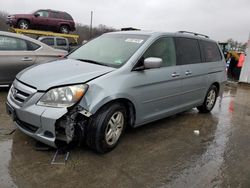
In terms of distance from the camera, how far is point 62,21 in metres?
19.0

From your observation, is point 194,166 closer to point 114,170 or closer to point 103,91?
point 114,170

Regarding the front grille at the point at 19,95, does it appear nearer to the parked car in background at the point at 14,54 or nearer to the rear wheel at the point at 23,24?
the parked car in background at the point at 14,54

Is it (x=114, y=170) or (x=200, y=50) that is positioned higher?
(x=200, y=50)

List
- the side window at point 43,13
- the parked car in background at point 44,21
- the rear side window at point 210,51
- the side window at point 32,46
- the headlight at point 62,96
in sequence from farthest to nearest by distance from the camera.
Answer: the side window at point 43,13
the parked car in background at point 44,21
the side window at point 32,46
the rear side window at point 210,51
the headlight at point 62,96

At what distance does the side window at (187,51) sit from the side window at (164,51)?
0.16 metres

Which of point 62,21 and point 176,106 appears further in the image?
point 62,21

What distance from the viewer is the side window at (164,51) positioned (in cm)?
397

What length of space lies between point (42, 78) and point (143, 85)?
139 cm

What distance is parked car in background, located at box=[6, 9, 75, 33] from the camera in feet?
56.8

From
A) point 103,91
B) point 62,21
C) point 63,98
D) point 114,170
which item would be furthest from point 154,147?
point 62,21

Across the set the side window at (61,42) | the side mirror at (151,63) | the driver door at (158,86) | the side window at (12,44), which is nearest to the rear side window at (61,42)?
the side window at (61,42)

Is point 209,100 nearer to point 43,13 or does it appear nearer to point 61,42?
point 61,42

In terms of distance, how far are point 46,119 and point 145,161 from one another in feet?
4.52

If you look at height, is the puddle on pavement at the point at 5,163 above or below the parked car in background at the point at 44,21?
below
